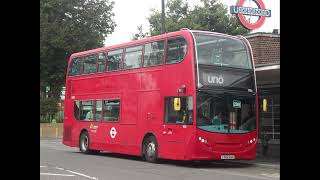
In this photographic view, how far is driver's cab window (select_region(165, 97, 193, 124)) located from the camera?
1521 centimetres

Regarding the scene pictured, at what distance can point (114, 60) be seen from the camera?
1906cm

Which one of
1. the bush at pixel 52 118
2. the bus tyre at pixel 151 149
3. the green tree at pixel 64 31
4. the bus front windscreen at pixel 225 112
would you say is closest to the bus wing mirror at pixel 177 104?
the bus front windscreen at pixel 225 112

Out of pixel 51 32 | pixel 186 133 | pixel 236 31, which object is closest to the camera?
pixel 186 133

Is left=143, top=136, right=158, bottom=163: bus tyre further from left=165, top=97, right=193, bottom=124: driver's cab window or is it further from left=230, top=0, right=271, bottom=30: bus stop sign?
left=230, top=0, right=271, bottom=30: bus stop sign

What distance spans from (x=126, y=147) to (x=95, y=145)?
8.19 feet

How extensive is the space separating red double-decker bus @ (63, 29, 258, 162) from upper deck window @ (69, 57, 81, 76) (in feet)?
9.07

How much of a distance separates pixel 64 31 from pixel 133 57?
28.4m

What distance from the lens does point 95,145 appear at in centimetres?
2047

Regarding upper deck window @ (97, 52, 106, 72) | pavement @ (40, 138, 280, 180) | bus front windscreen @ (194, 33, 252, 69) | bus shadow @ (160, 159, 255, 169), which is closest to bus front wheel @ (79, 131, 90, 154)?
upper deck window @ (97, 52, 106, 72)

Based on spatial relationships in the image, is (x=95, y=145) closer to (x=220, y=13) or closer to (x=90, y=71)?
(x=90, y=71)

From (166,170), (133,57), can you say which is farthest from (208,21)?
(166,170)

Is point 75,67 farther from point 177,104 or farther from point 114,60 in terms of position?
point 177,104

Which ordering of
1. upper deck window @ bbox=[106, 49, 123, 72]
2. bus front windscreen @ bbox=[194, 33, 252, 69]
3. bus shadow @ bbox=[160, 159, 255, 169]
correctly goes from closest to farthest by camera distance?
1. bus front windscreen @ bbox=[194, 33, 252, 69]
2. bus shadow @ bbox=[160, 159, 255, 169]
3. upper deck window @ bbox=[106, 49, 123, 72]
